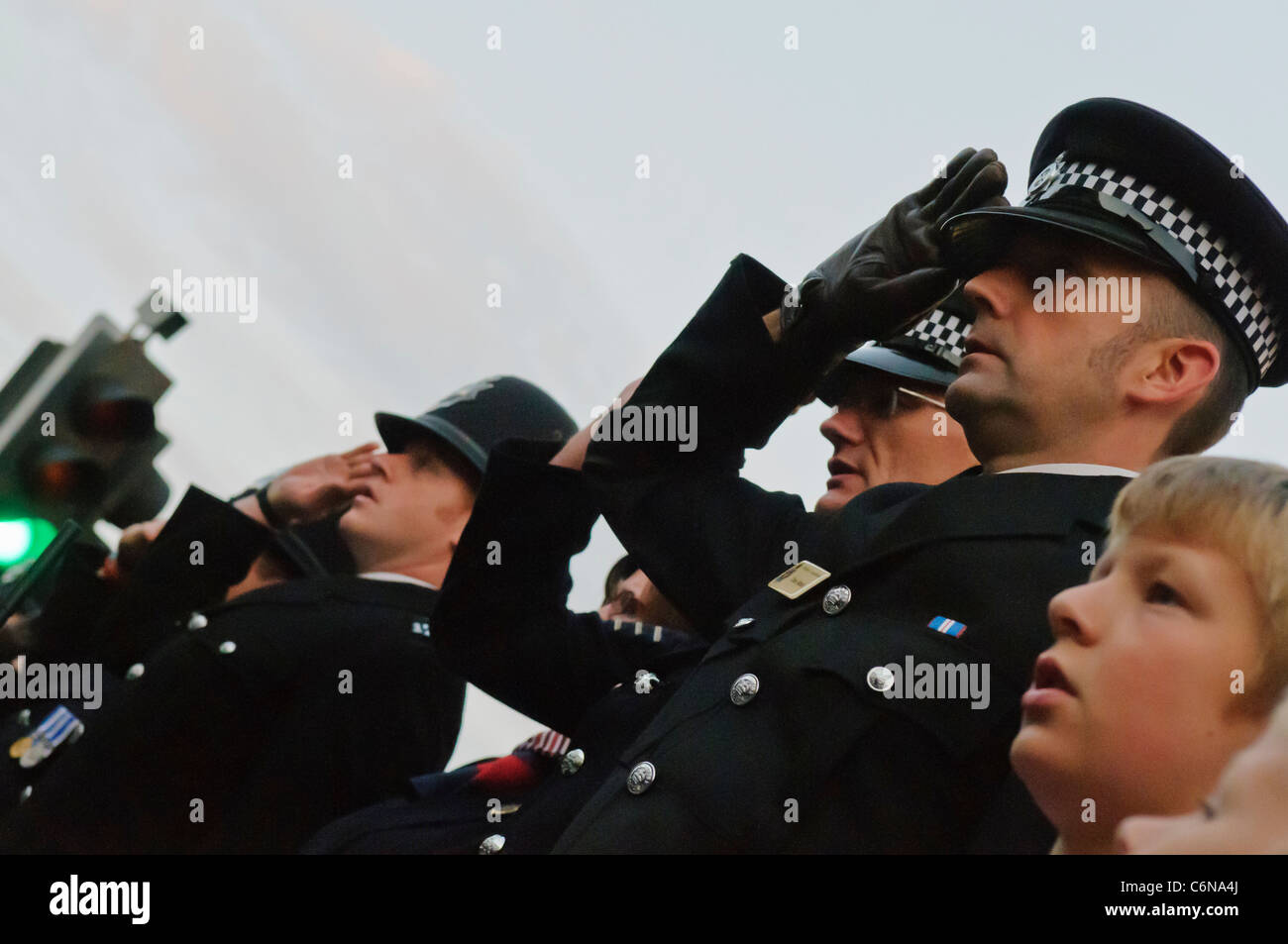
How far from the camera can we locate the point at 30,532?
520 cm

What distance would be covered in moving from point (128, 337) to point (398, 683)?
1670mm

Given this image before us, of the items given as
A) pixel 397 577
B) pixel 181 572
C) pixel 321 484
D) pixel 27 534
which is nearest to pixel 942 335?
pixel 397 577

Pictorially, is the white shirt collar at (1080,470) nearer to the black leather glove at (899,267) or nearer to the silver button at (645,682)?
the black leather glove at (899,267)

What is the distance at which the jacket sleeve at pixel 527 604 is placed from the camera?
3.26 meters

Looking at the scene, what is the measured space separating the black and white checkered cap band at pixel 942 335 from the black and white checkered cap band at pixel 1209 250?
3.13 feet

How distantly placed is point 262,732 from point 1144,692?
10.9 ft

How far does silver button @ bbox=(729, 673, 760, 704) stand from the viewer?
2535mm

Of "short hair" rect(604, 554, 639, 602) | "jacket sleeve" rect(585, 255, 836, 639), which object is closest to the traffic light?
"short hair" rect(604, 554, 639, 602)

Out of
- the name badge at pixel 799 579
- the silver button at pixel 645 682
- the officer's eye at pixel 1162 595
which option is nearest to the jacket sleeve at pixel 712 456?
the name badge at pixel 799 579

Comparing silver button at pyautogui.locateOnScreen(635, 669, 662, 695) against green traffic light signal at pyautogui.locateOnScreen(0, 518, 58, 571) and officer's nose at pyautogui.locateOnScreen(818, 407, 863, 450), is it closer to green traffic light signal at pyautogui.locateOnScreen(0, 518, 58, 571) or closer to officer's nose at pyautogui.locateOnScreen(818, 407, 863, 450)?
officer's nose at pyautogui.locateOnScreen(818, 407, 863, 450)
